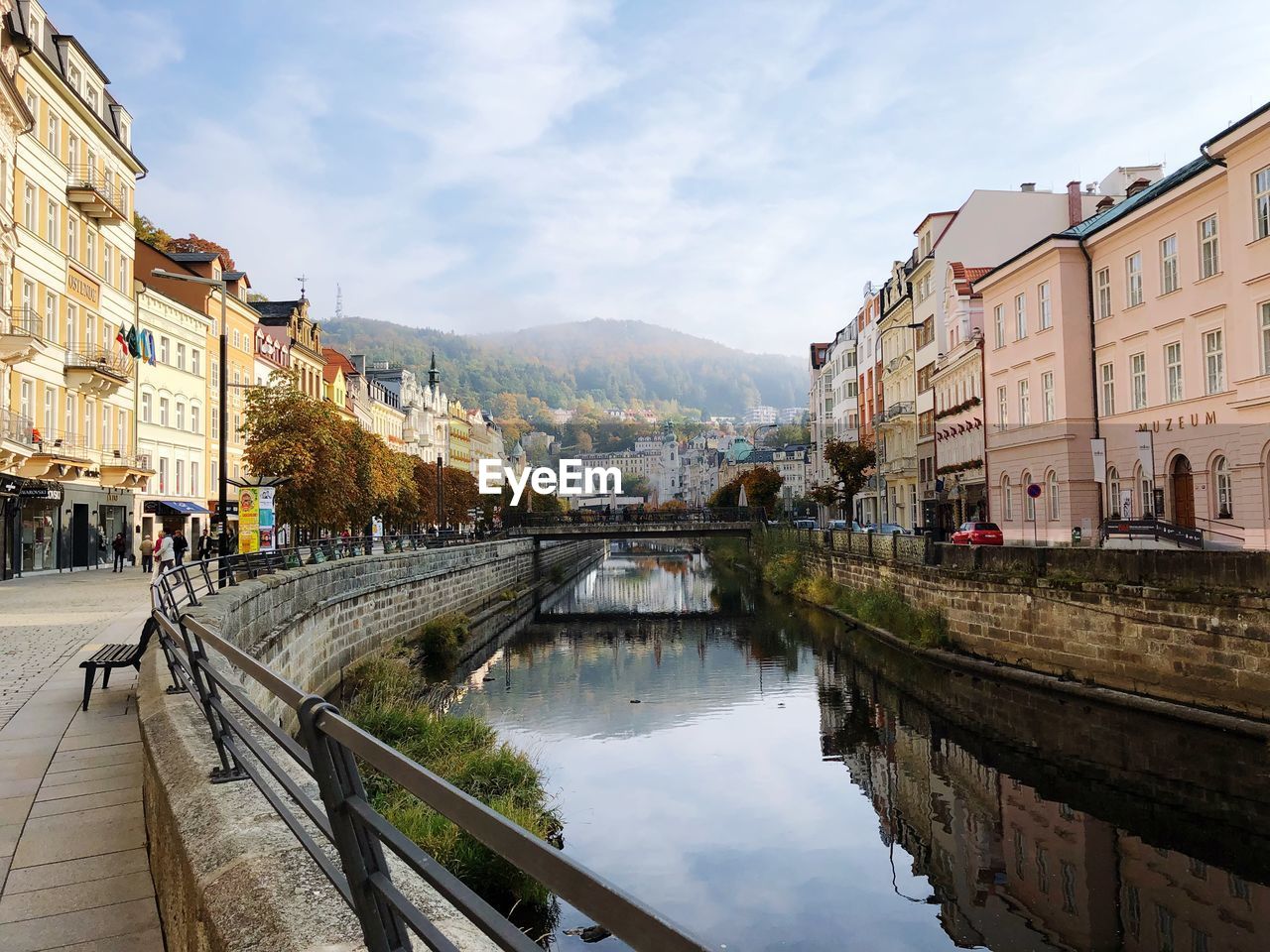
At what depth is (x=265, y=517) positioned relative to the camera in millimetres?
22984

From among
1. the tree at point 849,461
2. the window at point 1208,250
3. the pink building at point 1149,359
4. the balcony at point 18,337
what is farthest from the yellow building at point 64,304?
the tree at point 849,461

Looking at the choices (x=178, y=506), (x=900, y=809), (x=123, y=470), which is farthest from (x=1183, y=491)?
(x=178, y=506)

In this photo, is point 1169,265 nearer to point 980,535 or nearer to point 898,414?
point 980,535

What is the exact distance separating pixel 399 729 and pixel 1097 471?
18736 millimetres

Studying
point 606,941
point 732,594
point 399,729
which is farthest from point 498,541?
point 606,941

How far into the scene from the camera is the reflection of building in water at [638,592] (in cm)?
5112

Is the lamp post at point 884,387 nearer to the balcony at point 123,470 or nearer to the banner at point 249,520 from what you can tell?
the balcony at point 123,470

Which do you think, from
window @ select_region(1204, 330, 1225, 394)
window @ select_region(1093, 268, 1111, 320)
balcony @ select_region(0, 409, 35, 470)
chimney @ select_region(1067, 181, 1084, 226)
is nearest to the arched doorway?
window @ select_region(1204, 330, 1225, 394)

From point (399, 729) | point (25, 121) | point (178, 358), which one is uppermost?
point (25, 121)

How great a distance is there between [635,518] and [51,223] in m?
35.6

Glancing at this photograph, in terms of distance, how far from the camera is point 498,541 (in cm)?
5291

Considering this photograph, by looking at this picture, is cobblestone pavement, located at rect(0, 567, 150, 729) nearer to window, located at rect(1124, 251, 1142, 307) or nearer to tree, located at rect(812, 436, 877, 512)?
window, located at rect(1124, 251, 1142, 307)

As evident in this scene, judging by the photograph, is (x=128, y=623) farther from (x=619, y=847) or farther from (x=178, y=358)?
(x=178, y=358)

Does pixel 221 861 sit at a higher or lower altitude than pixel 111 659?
higher
